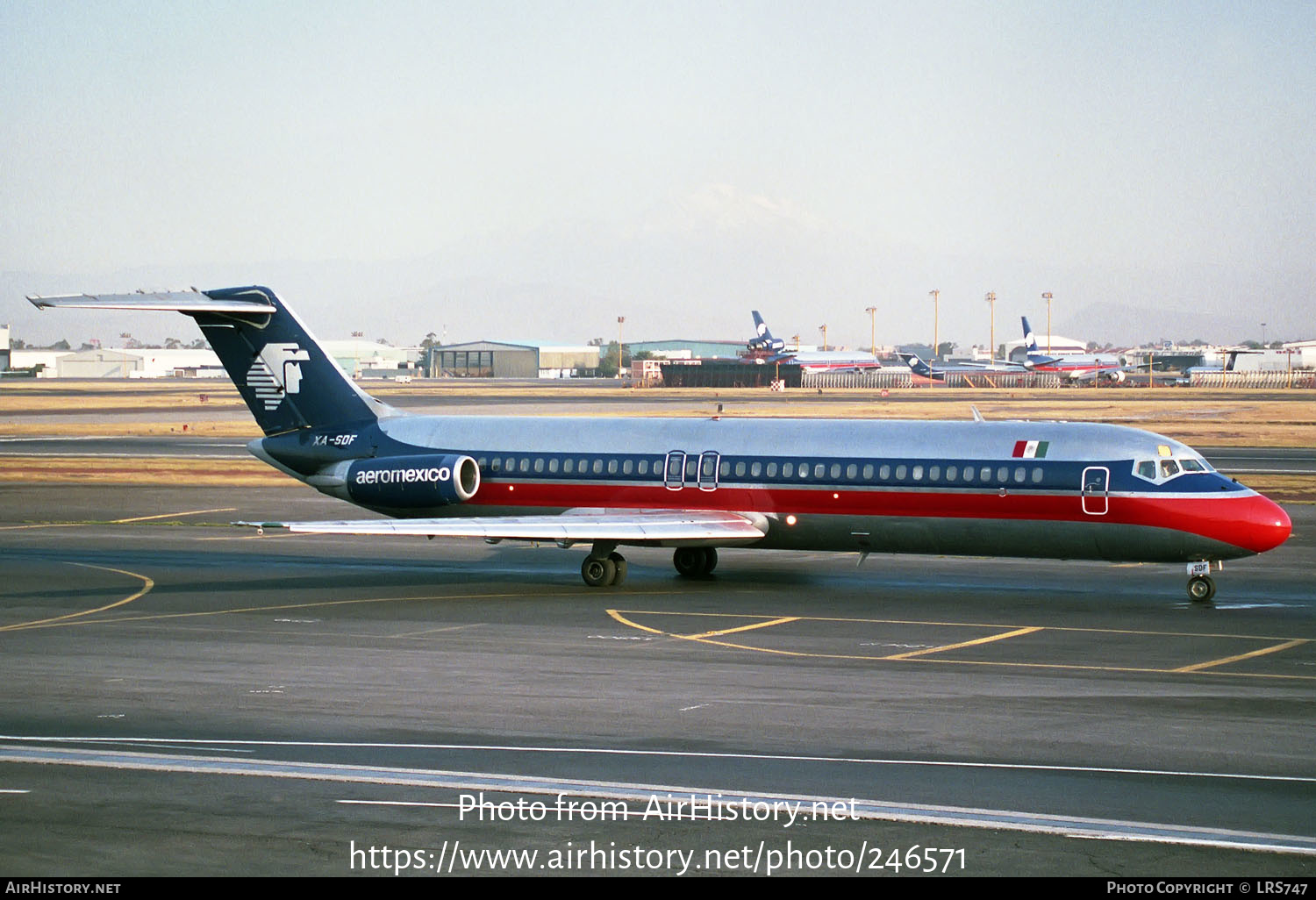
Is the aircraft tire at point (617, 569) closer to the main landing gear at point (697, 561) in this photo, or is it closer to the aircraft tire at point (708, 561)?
the main landing gear at point (697, 561)

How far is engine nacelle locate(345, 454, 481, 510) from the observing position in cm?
3428

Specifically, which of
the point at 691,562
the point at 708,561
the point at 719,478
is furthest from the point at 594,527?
the point at 708,561

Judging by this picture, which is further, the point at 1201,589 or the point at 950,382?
the point at 950,382

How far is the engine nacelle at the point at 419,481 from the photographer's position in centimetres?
3428

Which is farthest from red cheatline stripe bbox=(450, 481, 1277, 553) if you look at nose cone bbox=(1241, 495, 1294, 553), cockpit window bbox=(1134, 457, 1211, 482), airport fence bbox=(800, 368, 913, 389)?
airport fence bbox=(800, 368, 913, 389)

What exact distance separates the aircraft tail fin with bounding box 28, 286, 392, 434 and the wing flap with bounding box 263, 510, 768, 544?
6.27 metres

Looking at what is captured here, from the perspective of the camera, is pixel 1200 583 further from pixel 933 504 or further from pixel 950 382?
pixel 950 382

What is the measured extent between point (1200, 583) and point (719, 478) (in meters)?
10.2

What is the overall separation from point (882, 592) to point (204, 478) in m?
37.3

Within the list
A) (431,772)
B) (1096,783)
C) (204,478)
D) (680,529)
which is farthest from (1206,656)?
(204,478)

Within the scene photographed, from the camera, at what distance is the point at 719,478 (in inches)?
1288

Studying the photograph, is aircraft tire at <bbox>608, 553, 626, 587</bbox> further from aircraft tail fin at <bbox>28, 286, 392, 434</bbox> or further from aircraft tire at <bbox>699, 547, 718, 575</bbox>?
aircraft tail fin at <bbox>28, 286, 392, 434</bbox>

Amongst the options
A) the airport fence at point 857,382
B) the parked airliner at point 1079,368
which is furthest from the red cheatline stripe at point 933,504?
the parked airliner at point 1079,368
